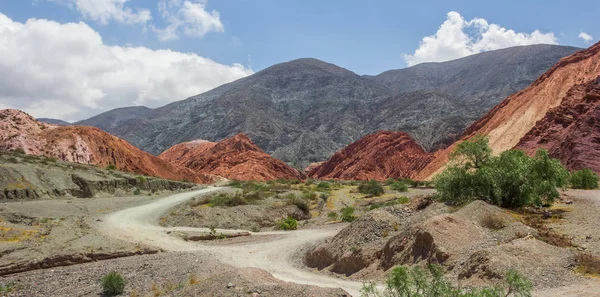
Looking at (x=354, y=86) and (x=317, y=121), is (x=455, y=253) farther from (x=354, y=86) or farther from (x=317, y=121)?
(x=354, y=86)

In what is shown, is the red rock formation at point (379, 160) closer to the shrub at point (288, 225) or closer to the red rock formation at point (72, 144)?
the red rock formation at point (72, 144)

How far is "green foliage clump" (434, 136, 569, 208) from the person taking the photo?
60.3ft

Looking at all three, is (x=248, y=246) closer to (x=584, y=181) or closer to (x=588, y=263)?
(x=588, y=263)

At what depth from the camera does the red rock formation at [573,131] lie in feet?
163

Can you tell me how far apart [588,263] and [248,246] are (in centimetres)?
1368

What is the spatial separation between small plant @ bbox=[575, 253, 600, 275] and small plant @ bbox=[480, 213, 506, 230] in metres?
3.23

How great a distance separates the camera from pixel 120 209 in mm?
30453

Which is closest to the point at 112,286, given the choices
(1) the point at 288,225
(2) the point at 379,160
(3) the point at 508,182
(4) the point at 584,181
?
(1) the point at 288,225

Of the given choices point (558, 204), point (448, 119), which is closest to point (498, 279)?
point (558, 204)

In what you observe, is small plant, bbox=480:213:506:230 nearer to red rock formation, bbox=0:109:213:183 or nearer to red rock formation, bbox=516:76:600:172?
red rock formation, bbox=516:76:600:172

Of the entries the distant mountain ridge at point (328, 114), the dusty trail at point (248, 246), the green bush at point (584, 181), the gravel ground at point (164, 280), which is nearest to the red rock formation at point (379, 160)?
the distant mountain ridge at point (328, 114)

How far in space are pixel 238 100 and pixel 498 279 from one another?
170684 millimetres

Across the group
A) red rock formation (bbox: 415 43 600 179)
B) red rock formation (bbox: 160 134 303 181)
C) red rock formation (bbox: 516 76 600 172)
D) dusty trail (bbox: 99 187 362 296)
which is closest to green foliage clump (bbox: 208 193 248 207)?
dusty trail (bbox: 99 187 362 296)

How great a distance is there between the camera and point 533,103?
7694cm
